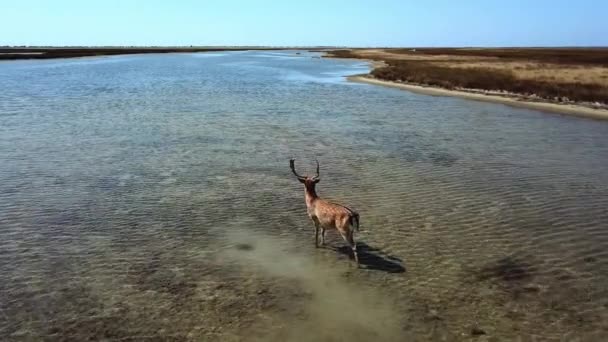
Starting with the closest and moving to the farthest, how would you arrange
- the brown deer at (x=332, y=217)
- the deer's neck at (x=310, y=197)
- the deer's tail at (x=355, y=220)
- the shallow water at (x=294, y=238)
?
the shallow water at (x=294, y=238)
the deer's tail at (x=355, y=220)
the brown deer at (x=332, y=217)
the deer's neck at (x=310, y=197)

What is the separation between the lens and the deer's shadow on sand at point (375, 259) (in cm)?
1027

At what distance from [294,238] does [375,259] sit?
192 cm

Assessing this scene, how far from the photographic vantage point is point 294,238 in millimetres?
11758

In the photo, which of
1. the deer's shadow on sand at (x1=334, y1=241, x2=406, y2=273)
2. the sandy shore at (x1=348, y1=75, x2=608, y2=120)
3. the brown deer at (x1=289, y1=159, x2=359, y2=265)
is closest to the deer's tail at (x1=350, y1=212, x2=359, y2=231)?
the brown deer at (x1=289, y1=159, x2=359, y2=265)

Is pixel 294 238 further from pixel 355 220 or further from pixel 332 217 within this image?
pixel 355 220

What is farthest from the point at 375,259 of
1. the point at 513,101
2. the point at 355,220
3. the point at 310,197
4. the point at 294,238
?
the point at 513,101

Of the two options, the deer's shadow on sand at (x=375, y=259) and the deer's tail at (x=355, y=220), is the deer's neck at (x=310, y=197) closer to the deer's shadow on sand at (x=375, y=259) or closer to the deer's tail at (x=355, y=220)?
the deer's shadow on sand at (x=375, y=259)

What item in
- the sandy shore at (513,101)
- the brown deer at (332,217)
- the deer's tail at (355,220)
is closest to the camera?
the deer's tail at (355,220)

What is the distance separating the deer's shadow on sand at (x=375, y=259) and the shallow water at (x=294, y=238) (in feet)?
0.16

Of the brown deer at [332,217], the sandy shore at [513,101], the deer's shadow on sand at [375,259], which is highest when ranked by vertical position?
the brown deer at [332,217]

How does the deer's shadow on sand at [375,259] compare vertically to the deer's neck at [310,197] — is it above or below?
below

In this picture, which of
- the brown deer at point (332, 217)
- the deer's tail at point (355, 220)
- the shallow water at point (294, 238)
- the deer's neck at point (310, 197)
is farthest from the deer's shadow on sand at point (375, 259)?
the deer's neck at point (310, 197)

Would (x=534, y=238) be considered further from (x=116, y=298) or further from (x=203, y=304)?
(x=116, y=298)

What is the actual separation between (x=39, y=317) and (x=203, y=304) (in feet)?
7.84
